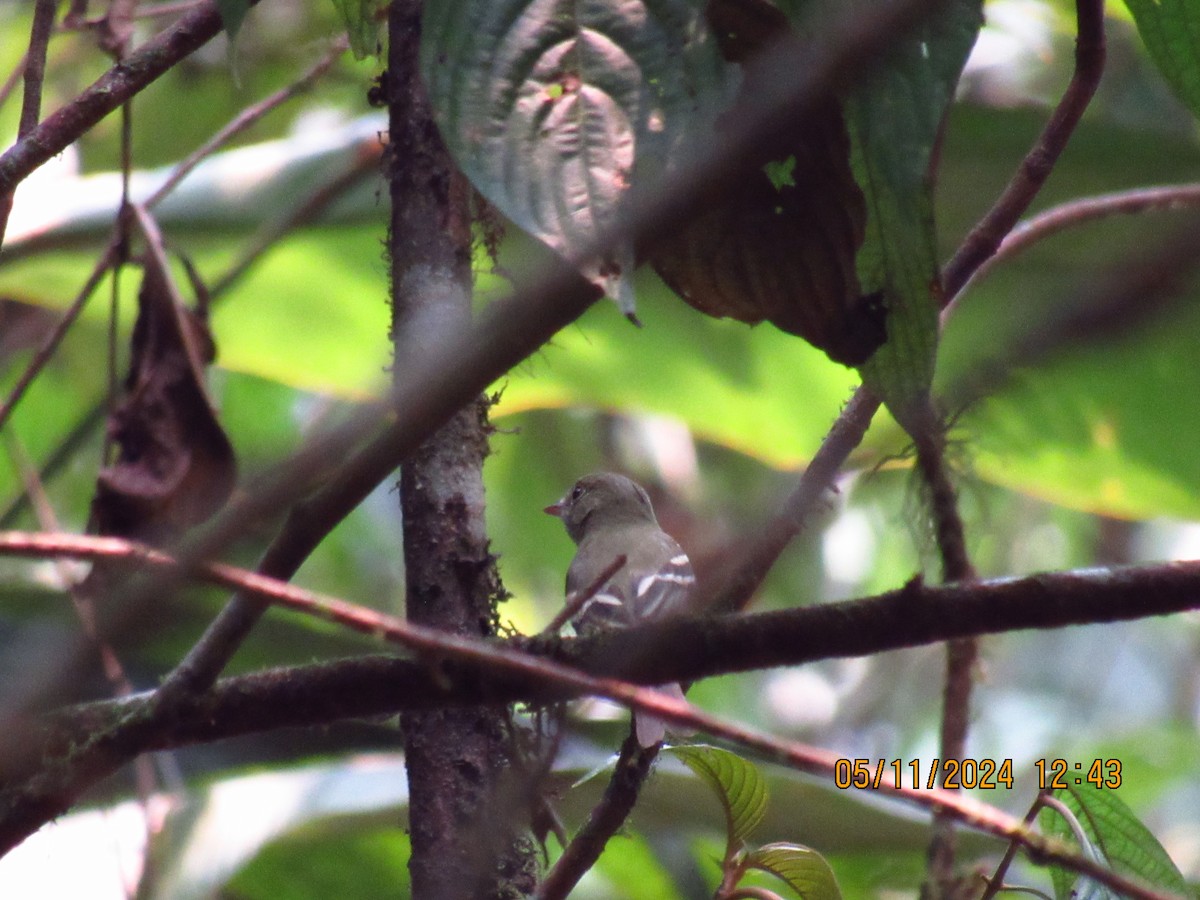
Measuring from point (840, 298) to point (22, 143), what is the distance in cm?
113

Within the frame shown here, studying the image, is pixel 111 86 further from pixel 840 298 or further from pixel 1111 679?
pixel 1111 679

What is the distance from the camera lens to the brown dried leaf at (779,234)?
152 cm

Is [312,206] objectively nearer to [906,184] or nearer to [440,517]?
[440,517]

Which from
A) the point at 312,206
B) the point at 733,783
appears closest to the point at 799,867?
the point at 733,783

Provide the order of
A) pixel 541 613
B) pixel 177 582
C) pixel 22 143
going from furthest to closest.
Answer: pixel 541 613 → pixel 22 143 → pixel 177 582

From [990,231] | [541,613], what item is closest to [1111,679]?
[541,613]

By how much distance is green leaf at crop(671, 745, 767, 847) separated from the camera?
1849 millimetres

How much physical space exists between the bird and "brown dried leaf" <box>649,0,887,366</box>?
0.69 meters

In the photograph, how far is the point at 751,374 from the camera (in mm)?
4543

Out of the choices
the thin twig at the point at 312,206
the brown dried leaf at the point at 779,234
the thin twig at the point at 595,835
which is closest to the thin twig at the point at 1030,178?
the brown dried leaf at the point at 779,234

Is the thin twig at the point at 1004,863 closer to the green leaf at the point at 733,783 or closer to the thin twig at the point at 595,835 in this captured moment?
the green leaf at the point at 733,783

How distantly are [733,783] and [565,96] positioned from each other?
0.99 m

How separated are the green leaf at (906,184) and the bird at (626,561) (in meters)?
0.72

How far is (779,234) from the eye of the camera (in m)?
1.55
